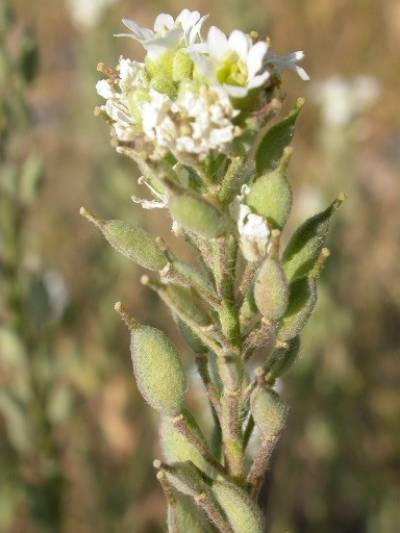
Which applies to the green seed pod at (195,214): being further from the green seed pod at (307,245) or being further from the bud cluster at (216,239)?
the green seed pod at (307,245)

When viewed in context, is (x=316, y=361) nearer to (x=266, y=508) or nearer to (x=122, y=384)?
(x=122, y=384)

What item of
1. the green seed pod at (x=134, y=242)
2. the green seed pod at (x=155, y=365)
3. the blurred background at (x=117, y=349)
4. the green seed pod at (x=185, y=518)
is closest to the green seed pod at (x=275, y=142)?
the green seed pod at (x=134, y=242)

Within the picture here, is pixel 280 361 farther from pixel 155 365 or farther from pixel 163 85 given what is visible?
pixel 163 85

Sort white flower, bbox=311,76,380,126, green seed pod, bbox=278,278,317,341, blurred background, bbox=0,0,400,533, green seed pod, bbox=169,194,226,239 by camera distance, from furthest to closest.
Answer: white flower, bbox=311,76,380,126
blurred background, bbox=0,0,400,533
green seed pod, bbox=278,278,317,341
green seed pod, bbox=169,194,226,239

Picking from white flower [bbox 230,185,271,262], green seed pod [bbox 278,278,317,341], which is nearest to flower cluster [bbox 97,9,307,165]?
white flower [bbox 230,185,271,262]

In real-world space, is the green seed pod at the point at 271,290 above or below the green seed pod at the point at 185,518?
above

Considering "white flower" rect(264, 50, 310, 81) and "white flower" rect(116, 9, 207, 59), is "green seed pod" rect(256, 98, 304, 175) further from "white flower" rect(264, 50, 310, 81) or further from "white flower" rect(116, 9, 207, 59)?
"white flower" rect(116, 9, 207, 59)
